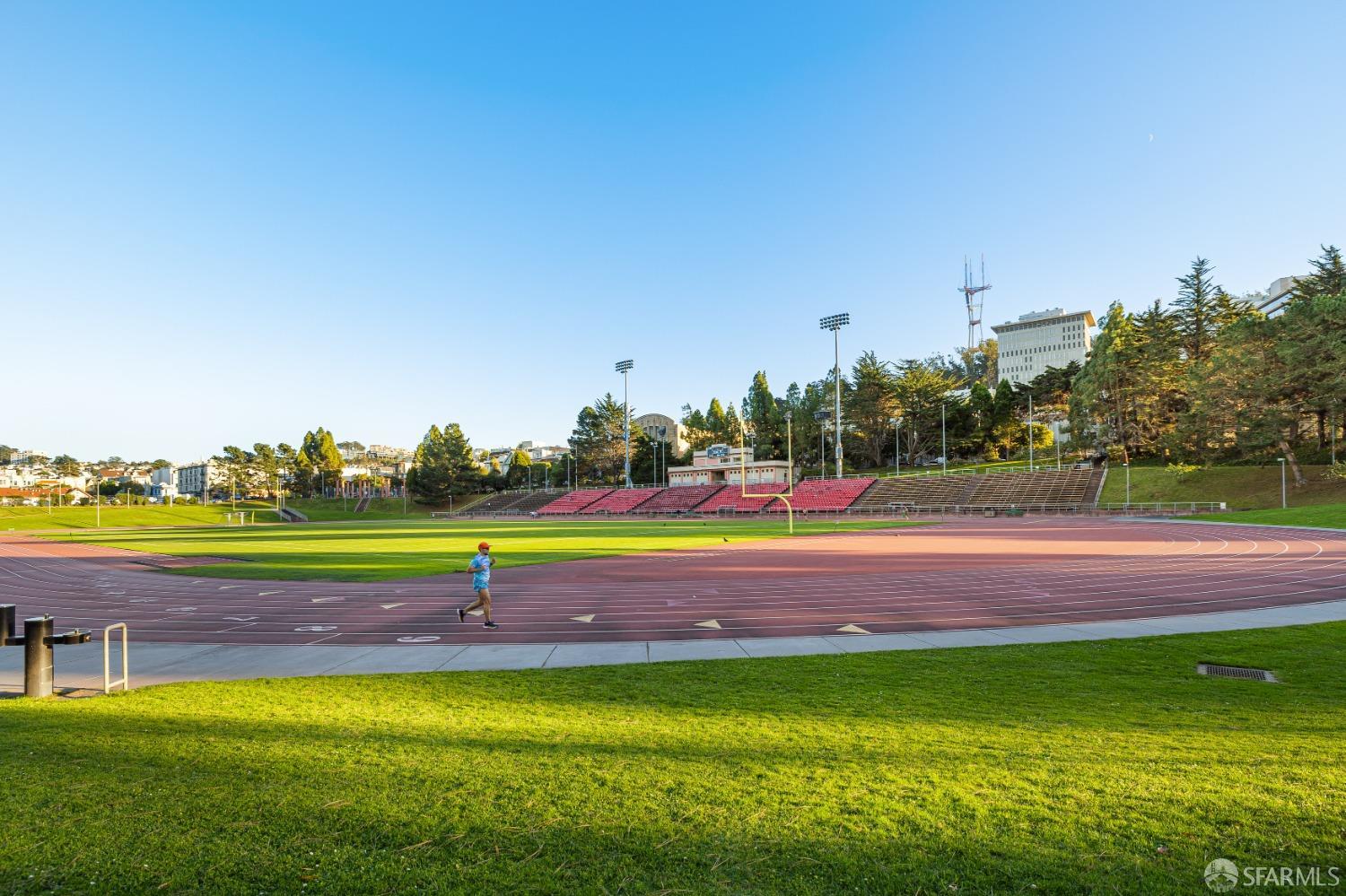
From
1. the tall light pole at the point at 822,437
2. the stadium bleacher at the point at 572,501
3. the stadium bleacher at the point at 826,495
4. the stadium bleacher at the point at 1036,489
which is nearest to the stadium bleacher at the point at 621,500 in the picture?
the stadium bleacher at the point at 572,501

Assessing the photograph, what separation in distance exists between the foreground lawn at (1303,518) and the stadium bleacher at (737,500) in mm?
40744

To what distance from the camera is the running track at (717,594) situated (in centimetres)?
1235

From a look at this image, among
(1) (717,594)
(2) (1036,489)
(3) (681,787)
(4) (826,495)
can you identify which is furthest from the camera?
(4) (826,495)

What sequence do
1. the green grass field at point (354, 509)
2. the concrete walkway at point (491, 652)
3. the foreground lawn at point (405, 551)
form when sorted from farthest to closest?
the green grass field at point (354, 509) < the foreground lawn at point (405, 551) < the concrete walkway at point (491, 652)

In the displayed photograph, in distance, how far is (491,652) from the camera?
1038cm

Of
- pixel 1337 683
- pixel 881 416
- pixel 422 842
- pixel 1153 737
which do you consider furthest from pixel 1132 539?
pixel 881 416

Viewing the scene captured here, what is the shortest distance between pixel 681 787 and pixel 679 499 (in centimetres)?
7920

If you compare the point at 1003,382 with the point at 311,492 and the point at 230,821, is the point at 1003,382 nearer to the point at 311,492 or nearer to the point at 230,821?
the point at 230,821

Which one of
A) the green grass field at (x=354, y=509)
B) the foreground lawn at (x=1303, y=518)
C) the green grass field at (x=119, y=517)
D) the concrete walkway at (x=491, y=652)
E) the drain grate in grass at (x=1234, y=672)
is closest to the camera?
the drain grate in grass at (x=1234, y=672)

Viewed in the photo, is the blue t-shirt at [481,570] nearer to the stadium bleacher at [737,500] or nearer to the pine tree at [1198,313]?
the stadium bleacher at [737,500]

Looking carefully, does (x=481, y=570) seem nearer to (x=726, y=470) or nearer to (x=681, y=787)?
(x=681, y=787)

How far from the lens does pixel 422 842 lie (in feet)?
12.8

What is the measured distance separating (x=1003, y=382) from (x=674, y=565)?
282ft

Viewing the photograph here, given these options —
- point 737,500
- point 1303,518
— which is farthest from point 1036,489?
point 737,500
